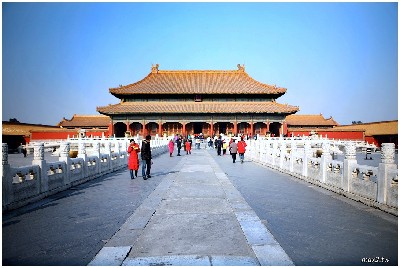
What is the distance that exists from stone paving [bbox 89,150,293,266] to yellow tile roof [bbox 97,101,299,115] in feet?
107

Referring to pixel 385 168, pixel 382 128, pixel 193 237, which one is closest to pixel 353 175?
pixel 385 168

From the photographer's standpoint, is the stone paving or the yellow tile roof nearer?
the stone paving

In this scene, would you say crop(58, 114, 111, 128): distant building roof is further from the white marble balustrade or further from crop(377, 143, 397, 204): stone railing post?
crop(377, 143, 397, 204): stone railing post

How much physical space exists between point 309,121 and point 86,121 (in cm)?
3375

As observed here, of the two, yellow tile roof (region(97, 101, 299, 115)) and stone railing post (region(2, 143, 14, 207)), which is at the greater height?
yellow tile roof (region(97, 101, 299, 115))

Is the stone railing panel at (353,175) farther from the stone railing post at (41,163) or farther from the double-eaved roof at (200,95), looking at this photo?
the double-eaved roof at (200,95)

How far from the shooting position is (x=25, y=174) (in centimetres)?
606

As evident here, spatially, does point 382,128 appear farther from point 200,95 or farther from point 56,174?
point 56,174

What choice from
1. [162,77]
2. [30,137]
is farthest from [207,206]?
[162,77]

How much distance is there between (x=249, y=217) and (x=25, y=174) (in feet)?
14.9

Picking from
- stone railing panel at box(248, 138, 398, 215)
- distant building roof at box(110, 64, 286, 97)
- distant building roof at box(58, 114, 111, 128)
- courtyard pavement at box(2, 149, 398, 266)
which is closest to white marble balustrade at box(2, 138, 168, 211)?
courtyard pavement at box(2, 149, 398, 266)

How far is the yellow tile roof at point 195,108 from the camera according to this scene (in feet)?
126

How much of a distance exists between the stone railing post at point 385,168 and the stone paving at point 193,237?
2457mm

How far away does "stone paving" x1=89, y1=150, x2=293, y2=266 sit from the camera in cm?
326
